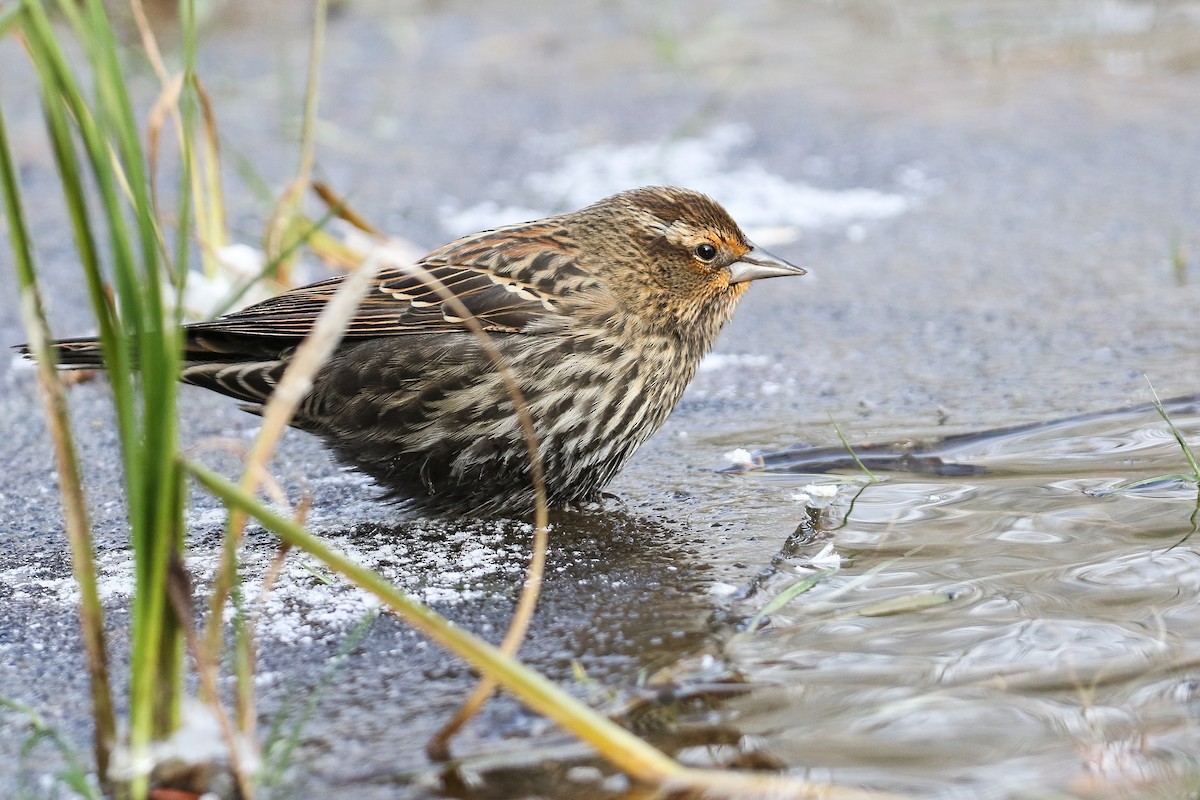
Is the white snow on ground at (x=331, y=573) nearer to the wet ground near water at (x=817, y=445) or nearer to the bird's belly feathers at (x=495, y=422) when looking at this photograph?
the wet ground near water at (x=817, y=445)

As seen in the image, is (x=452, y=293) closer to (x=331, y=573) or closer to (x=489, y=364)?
(x=489, y=364)

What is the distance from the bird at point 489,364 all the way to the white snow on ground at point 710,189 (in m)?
2.02

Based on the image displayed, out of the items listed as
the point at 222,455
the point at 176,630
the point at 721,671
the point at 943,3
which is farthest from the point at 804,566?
the point at 943,3

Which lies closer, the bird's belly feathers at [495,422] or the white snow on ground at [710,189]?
the bird's belly feathers at [495,422]

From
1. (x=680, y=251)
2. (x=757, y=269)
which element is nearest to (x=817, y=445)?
(x=757, y=269)

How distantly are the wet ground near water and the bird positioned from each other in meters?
0.15

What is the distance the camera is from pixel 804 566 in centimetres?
336

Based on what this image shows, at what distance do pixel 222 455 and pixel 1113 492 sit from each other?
2411mm

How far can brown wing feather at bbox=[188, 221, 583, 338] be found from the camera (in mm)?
3912

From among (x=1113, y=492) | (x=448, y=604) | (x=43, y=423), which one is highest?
(x=43, y=423)

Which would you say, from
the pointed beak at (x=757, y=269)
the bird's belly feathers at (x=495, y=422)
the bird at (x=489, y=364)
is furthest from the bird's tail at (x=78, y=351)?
the pointed beak at (x=757, y=269)

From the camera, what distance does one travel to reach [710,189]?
674cm

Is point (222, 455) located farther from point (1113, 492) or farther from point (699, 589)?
point (1113, 492)

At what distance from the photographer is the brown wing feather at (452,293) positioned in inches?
154
